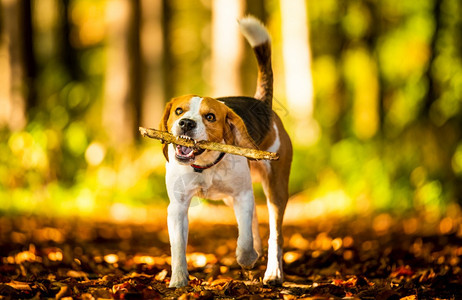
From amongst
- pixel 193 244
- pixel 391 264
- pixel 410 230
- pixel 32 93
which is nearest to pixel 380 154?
pixel 410 230

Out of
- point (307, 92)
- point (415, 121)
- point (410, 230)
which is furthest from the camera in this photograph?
point (307, 92)

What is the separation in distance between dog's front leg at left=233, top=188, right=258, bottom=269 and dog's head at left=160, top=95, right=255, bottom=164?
38cm

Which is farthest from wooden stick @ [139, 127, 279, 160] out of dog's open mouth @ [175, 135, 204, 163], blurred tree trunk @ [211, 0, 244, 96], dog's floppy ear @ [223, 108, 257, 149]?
blurred tree trunk @ [211, 0, 244, 96]

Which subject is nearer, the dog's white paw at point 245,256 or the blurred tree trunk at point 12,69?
the dog's white paw at point 245,256

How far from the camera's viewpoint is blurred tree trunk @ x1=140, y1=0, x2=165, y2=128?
2095 centimetres

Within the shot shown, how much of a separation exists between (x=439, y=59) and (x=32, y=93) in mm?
7824

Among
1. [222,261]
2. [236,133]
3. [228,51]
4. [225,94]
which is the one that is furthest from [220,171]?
[228,51]

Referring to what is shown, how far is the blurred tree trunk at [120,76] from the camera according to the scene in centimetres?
1433

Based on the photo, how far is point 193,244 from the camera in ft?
24.3

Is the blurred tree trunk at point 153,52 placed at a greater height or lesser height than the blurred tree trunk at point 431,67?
greater

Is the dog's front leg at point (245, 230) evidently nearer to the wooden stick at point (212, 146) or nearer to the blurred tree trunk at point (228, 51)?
the wooden stick at point (212, 146)

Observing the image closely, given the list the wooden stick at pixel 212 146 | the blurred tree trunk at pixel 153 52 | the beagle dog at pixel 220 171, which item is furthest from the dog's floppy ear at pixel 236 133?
the blurred tree trunk at pixel 153 52

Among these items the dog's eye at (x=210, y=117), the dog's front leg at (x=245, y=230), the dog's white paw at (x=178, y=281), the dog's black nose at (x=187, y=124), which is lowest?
the dog's white paw at (x=178, y=281)

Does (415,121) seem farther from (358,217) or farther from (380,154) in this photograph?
(358,217)
